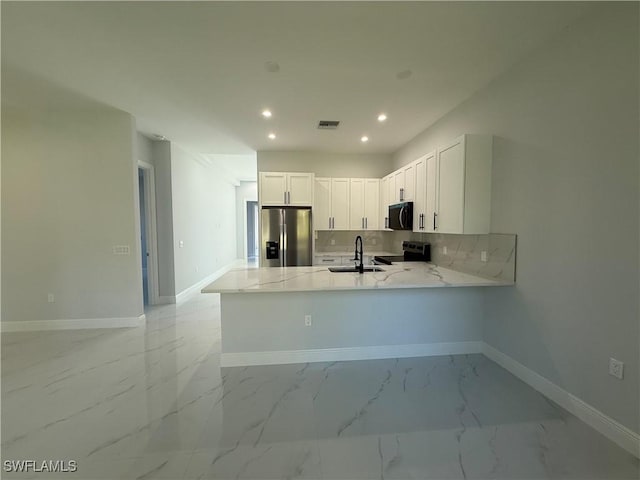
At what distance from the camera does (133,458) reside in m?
1.64

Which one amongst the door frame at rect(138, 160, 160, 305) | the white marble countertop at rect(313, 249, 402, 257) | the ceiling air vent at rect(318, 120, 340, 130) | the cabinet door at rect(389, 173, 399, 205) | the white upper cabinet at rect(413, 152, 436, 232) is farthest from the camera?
the white marble countertop at rect(313, 249, 402, 257)

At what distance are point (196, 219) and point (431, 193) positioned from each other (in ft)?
15.9

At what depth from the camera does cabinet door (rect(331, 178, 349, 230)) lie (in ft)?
16.8

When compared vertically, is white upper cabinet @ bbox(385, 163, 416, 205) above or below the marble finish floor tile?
above

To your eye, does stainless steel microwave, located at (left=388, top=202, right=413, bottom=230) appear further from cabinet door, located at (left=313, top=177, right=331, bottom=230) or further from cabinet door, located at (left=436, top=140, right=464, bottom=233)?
cabinet door, located at (left=313, top=177, right=331, bottom=230)

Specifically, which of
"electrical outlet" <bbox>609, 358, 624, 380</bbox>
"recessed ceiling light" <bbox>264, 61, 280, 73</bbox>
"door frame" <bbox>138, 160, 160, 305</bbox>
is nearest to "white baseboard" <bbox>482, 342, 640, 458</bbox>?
"electrical outlet" <bbox>609, 358, 624, 380</bbox>

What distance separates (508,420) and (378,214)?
3730 millimetres

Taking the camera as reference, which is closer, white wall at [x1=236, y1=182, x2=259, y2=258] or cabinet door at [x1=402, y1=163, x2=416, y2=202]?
cabinet door at [x1=402, y1=163, x2=416, y2=202]

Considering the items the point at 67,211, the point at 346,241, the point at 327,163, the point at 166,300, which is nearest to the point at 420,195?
the point at 346,241

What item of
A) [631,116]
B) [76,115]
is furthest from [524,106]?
[76,115]

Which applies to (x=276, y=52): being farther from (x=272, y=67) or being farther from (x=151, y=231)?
(x=151, y=231)

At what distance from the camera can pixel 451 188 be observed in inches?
116

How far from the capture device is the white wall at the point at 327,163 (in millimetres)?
5250

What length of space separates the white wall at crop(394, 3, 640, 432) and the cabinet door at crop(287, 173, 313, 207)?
288 centimetres
